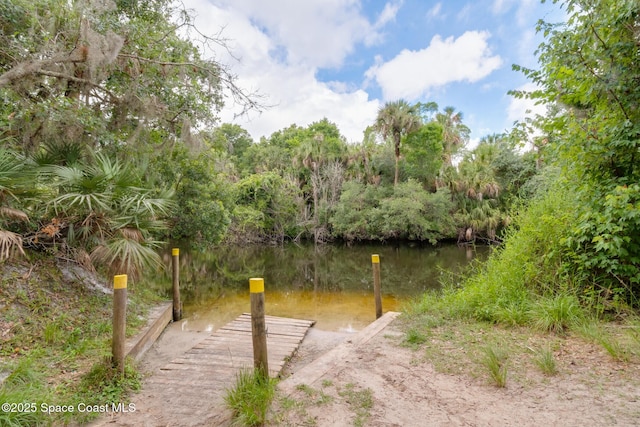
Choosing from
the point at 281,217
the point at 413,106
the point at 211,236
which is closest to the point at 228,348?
the point at 211,236

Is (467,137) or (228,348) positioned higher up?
(467,137)

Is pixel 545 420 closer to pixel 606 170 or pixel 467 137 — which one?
pixel 606 170

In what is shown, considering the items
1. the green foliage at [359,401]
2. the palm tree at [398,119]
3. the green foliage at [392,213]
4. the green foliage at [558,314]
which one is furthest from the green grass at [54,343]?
the palm tree at [398,119]

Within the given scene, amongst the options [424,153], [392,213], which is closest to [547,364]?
[392,213]

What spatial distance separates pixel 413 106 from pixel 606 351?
20978 mm

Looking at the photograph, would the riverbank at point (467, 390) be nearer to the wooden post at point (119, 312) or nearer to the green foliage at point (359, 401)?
the green foliage at point (359, 401)

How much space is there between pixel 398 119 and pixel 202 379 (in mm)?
20732

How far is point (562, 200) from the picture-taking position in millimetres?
5137

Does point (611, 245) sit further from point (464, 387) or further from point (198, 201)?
point (198, 201)

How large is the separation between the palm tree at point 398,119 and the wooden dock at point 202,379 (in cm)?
1832

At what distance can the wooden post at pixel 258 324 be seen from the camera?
9.48 ft

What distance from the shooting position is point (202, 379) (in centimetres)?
371

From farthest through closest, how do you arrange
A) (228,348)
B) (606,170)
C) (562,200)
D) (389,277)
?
(389,277)
(562,200)
(228,348)
(606,170)

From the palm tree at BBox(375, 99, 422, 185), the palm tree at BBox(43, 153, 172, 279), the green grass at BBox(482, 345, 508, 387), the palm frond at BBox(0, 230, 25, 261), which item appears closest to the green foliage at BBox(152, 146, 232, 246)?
the palm tree at BBox(43, 153, 172, 279)
